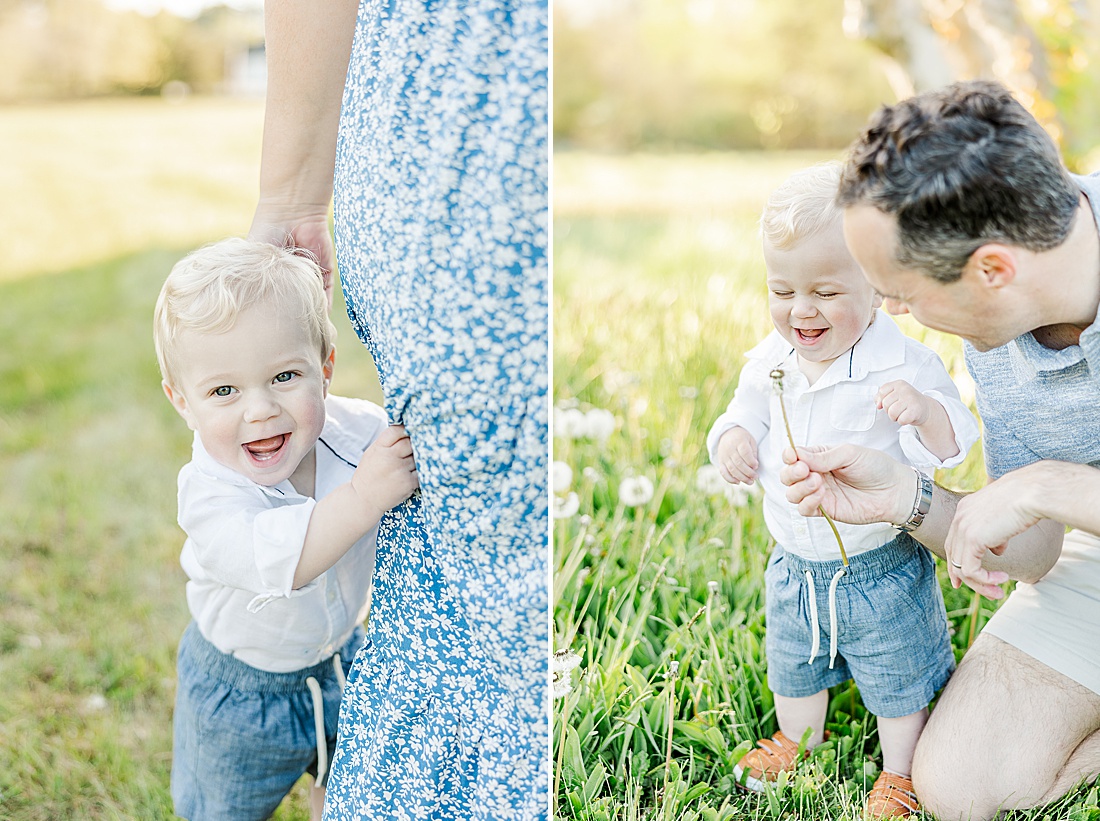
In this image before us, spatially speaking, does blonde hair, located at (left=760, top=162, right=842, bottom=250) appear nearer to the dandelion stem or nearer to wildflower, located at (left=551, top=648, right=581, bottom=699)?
the dandelion stem

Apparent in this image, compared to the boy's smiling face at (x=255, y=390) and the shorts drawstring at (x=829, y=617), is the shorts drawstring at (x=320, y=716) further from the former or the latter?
the shorts drawstring at (x=829, y=617)

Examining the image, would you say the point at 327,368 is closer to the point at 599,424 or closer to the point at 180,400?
the point at 180,400

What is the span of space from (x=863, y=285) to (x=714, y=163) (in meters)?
11.5

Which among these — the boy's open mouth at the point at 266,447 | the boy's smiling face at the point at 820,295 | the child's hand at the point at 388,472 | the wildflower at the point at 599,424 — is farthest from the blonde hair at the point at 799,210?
the wildflower at the point at 599,424

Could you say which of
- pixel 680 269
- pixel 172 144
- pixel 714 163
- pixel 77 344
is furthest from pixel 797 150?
pixel 77 344

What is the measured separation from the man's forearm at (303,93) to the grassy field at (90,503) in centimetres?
133

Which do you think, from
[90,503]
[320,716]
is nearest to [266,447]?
[320,716]

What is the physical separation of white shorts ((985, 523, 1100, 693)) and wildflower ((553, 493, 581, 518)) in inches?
38.4

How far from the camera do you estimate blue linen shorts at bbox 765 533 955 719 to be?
198cm

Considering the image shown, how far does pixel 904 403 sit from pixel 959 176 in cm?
44

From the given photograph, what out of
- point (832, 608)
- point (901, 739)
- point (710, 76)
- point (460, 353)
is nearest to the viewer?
point (460, 353)

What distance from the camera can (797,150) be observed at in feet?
49.2

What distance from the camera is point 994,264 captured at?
1.53 metres

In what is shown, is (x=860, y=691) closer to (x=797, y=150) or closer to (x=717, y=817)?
(x=717, y=817)
